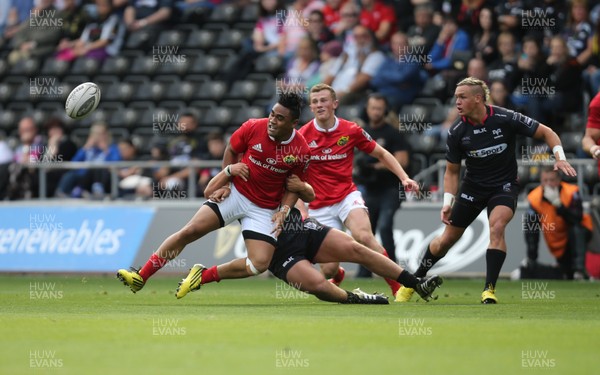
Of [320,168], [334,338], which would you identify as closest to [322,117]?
[320,168]

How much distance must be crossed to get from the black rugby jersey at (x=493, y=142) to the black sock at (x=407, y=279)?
64.1 inches

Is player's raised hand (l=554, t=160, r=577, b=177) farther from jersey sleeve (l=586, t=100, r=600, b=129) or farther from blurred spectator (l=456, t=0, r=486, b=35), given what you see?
blurred spectator (l=456, t=0, r=486, b=35)

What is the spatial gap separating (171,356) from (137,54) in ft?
64.9

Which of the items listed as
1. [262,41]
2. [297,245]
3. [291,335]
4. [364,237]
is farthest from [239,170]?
[262,41]

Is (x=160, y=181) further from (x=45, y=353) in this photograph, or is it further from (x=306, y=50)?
A: (x=45, y=353)

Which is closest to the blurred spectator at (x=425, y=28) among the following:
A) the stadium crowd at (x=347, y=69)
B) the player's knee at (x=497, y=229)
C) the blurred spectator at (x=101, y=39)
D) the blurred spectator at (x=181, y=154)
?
the stadium crowd at (x=347, y=69)

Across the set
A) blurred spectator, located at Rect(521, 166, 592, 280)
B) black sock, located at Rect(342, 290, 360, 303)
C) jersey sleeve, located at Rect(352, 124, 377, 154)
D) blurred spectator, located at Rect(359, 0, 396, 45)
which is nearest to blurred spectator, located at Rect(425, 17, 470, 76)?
blurred spectator, located at Rect(359, 0, 396, 45)

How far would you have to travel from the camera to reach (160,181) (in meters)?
21.3

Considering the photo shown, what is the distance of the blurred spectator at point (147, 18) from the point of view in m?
27.7

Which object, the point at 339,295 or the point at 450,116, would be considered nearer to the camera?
the point at 339,295

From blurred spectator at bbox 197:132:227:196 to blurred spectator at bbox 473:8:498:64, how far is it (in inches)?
183

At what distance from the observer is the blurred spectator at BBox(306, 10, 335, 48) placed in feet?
77.4

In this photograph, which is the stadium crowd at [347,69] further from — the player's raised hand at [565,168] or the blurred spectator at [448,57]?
the player's raised hand at [565,168]

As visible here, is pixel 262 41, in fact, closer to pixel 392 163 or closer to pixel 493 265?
pixel 392 163
